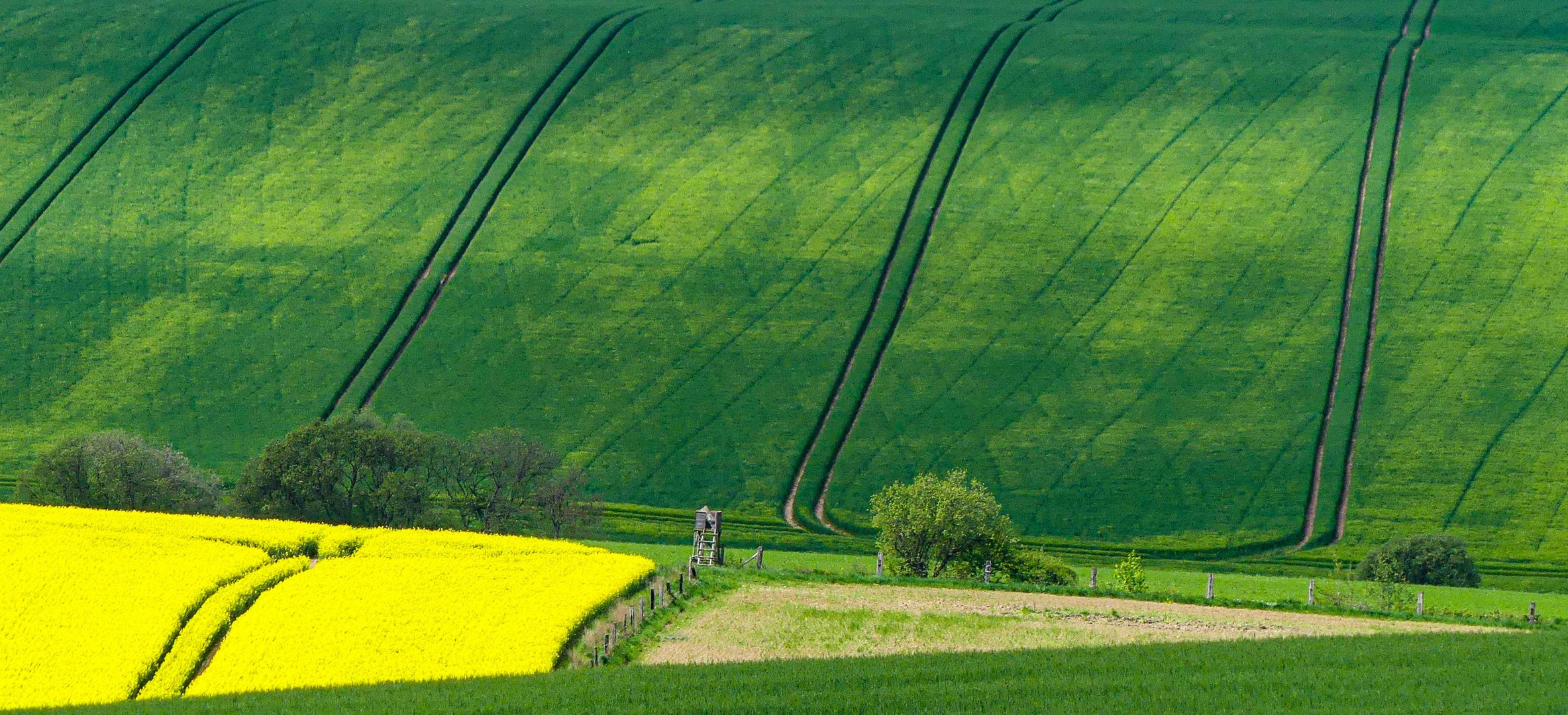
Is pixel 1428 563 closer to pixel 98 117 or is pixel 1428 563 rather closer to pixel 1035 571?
pixel 1035 571

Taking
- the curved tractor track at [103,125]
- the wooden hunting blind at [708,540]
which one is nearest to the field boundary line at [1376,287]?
the wooden hunting blind at [708,540]

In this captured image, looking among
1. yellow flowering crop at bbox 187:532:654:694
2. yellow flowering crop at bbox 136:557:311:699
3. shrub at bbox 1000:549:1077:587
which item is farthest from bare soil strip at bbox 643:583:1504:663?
yellow flowering crop at bbox 136:557:311:699

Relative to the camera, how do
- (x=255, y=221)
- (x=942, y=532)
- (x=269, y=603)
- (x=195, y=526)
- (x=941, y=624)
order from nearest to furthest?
1. (x=269, y=603)
2. (x=941, y=624)
3. (x=195, y=526)
4. (x=942, y=532)
5. (x=255, y=221)

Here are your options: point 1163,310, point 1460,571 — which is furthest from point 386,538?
point 1163,310

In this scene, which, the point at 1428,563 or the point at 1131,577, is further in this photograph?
the point at 1428,563

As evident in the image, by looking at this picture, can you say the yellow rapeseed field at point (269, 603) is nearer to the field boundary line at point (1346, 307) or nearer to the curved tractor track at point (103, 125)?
the field boundary line at point (1346, 307)

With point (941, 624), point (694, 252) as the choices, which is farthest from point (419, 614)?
point (694, 252)
